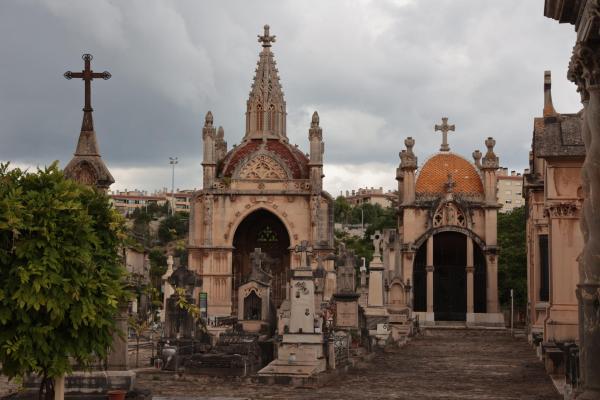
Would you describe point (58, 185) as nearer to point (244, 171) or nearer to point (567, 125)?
point (567, 125)

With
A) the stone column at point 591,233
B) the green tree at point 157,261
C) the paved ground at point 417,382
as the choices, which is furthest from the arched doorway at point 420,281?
the stone column at point 591,233

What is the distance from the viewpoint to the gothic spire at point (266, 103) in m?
59.7

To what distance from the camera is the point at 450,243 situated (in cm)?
4972

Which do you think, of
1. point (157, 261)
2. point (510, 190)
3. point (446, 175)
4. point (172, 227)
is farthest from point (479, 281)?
point (510, 190)

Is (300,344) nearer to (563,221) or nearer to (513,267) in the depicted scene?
(563,221)

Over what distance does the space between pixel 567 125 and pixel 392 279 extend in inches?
774

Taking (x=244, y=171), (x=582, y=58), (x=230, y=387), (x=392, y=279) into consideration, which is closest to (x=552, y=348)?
(x=230, y=387)

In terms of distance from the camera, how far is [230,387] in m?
18.4

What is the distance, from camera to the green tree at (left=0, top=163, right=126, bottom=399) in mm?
9930

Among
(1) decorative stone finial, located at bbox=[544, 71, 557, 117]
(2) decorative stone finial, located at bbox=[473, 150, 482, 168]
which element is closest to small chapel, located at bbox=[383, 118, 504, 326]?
(2) decorative stone finial, located at bbox=[473, 150, 482, 168]

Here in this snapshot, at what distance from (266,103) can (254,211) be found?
26.2ft

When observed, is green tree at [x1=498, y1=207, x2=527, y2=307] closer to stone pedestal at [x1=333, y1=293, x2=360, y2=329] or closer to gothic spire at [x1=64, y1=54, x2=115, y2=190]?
stone pedestal at [x1=333, y1=293, x2=360, y2=329]

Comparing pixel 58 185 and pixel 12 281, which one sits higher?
pixel 58 185

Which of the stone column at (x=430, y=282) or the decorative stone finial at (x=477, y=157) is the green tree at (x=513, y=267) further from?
the stone column at (x=430, y=282)
